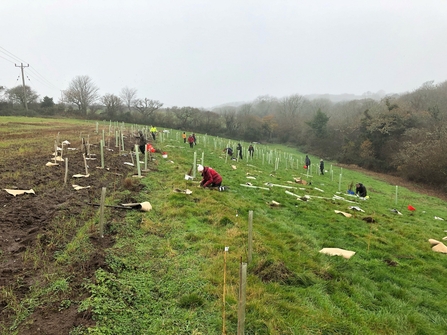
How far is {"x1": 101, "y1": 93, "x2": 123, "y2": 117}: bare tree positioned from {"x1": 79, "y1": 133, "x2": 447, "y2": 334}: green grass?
55.6 meters

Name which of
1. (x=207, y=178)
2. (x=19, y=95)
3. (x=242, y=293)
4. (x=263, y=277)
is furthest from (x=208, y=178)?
(x=19, y=95)

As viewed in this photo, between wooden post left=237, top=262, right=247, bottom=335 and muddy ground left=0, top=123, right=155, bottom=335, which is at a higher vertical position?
wooden post left=237, top=262, right=247, bottom=335

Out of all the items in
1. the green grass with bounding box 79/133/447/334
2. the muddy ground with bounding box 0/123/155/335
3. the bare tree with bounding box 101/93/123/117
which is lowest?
the green grass with bounding box 79/133/447/334

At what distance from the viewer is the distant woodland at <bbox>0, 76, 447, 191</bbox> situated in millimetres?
31578

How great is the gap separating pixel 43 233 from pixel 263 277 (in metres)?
4.38

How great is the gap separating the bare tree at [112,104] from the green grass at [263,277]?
2189 inches

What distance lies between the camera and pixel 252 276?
469 centimetres

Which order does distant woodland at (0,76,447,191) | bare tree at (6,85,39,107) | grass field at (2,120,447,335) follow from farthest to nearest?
bare tree at (6,85,39,107), distant woodland at (0,76,447,191), grass field at (2,120,447,335)

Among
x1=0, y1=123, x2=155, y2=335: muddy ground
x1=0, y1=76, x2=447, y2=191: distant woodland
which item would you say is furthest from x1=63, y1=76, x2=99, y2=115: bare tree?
x1=0, y1=123, x2=155, y2=335: muddy ground

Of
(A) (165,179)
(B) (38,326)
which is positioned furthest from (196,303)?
(A) (165,179)

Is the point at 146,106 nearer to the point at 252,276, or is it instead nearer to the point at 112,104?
the point at 112,104

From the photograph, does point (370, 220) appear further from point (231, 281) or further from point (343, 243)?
point (231, 281)

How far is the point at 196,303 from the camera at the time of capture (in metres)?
3.94

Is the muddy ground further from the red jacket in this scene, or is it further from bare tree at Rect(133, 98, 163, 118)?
bare tree at Rect(133, 98, 163, 118)
